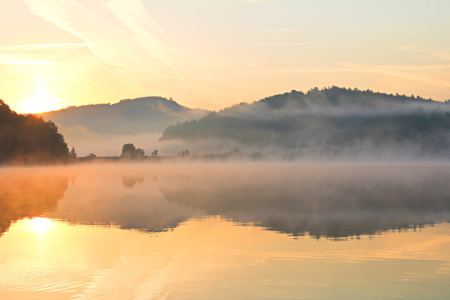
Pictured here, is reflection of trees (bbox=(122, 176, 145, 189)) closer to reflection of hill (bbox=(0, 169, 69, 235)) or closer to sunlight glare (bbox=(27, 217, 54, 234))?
reflection of hill (bbox=(0, 169, 69, 235))

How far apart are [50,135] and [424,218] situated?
13607 centimetres

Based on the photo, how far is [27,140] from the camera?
149 metres

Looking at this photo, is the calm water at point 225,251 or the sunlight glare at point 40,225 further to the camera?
the sunlight glare at point 40,225

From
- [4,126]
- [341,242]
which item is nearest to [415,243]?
[341,242]

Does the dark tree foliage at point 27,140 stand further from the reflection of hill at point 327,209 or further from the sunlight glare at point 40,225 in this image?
the sunlight glare at point 40,225

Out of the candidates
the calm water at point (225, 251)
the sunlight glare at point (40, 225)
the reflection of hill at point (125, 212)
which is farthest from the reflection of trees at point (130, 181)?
the sunlight glare at point (40, 225)

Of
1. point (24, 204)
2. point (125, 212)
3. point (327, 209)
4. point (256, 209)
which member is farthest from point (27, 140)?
point (327, 209)

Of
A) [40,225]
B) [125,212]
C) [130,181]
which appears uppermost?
[130,181]

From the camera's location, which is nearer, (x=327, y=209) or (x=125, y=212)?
(x=125, y=212)

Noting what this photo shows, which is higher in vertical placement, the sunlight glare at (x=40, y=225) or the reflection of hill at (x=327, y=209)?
the reflection of hill at (x=327, y=209)

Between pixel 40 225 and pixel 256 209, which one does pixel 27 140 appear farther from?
pixel 40 225

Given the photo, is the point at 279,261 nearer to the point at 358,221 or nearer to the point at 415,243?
the point at 415,243

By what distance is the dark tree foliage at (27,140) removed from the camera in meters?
145

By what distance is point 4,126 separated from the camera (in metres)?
143
